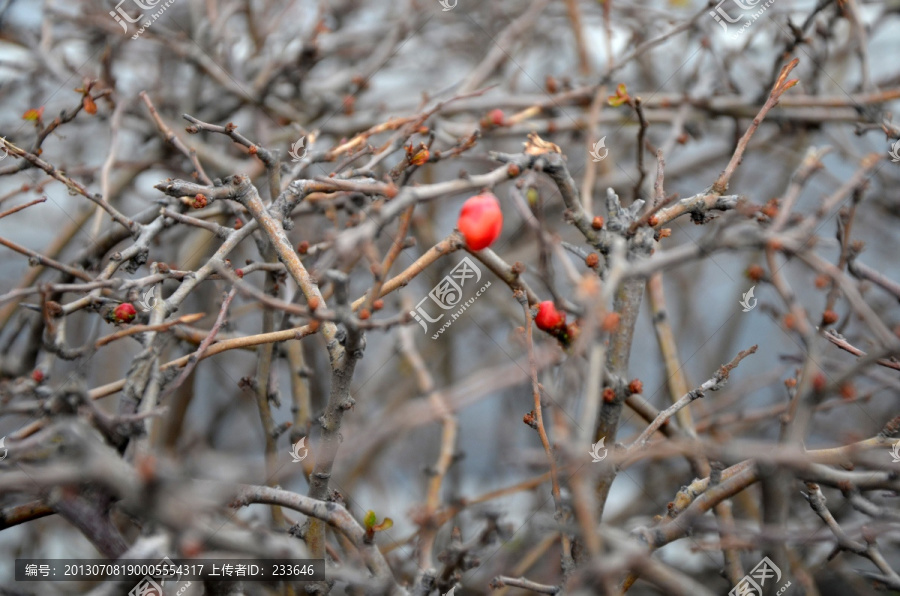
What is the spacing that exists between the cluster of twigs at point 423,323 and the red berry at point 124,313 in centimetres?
1

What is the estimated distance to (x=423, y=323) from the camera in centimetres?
201

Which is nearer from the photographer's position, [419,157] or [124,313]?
[124,313]

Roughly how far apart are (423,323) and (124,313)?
859 mm

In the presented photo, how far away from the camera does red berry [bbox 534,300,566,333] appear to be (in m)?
1.52

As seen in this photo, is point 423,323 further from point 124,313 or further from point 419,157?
point 124,313

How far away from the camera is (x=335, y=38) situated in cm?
361

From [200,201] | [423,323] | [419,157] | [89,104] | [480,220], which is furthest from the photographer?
[423,323]

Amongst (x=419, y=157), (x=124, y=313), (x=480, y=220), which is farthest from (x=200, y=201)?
(x=480, y=220)

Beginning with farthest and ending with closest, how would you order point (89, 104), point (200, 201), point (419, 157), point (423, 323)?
point (423, 323) < point (89, 104) < point (419, 157) < point (200, 201)

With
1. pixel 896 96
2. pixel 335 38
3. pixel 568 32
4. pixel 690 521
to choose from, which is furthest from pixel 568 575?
pixel 568 32

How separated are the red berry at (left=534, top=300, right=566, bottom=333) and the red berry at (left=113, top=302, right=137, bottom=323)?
34.7 inches

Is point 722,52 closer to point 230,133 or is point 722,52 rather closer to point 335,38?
point 335,38

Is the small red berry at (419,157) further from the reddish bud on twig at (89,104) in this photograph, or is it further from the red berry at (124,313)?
the reddish bud on twig at (89,104)

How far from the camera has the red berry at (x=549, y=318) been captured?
152 centimetres
